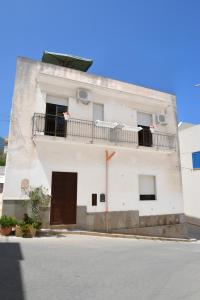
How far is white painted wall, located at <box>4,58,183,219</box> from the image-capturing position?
38.6 feet

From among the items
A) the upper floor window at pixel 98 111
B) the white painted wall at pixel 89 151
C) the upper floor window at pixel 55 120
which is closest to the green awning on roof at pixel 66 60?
the white painted wall at pixel 89 151

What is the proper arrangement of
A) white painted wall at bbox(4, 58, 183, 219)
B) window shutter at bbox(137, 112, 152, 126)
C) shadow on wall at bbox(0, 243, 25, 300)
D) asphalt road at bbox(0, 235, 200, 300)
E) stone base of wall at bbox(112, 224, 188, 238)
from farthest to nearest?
window shutter at bbox(137, 112, 152, 126) → stone base of wall at bbox(112, 224, 188, 238) → white painted wall at bbox(4, 58, 183, 219) → asphalt road at bbox(0, 235, 200, 300) → shadow on wall at bbox(0, 243, 25, 300)

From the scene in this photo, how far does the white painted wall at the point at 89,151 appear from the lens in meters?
11.8

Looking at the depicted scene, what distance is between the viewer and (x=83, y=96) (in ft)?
45.2

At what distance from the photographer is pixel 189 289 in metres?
4.76

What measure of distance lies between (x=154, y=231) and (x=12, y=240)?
824 centimetres

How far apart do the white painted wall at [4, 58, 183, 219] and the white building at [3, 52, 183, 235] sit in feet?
0.16

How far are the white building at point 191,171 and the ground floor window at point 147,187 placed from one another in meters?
6.99

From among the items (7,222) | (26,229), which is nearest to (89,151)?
(26,229)

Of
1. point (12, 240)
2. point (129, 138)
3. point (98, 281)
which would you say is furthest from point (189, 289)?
point (129, 138)

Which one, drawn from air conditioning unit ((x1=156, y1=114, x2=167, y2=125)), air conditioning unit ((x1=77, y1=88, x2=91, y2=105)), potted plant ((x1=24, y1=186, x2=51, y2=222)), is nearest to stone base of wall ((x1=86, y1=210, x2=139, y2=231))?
potted plant ((x1=24, y1=186, x2=51, y2=222))

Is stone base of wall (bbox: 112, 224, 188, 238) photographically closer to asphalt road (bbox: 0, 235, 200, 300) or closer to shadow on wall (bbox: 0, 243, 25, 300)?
asphalt road (bbox: 0, 235, 200, 300)

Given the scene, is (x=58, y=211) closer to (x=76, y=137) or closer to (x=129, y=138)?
(x=76, y=137)

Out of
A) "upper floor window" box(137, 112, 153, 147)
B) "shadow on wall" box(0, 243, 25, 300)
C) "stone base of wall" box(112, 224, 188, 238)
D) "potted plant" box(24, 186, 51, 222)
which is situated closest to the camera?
"shadow on wall" box(0, 243, 25, 300)
